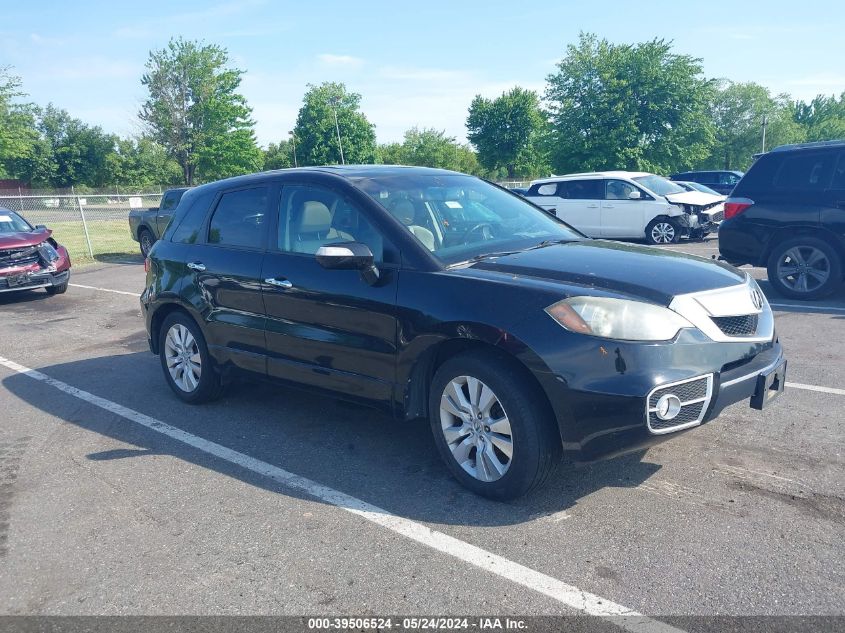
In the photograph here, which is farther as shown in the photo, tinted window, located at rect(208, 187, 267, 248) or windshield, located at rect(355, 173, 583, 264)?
tinted window, located at rect(208, 187, 267, 248)

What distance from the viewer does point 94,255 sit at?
62.5 ft

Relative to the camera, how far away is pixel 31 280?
11.5 metres

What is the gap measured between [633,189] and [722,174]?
13675 mm

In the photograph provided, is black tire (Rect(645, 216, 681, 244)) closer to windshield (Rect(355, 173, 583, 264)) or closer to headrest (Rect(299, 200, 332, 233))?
windshield (Rect(355, 173, 583, 264))

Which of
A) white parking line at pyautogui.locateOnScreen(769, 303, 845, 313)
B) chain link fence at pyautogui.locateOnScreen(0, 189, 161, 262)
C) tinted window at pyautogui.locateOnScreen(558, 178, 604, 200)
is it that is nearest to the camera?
white parking line at pyautogui.locateOnScreen(769, 303, 845, 313)

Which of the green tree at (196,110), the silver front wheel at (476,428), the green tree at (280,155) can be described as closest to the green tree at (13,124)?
the green tree at (196,110)

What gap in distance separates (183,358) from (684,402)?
3.90m

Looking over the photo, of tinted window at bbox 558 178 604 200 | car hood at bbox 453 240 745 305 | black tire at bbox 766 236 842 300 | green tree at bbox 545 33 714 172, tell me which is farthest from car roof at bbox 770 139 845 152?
green tree at bbox 545 33 714 172

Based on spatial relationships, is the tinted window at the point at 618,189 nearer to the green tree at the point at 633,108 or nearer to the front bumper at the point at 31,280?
the front bumper at the point at 31,280

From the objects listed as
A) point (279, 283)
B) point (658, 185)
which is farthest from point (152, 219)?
point (279, 283)

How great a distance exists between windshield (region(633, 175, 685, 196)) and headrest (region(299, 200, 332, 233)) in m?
13.6

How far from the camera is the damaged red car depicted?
1136 cm

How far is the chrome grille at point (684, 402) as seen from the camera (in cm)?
323

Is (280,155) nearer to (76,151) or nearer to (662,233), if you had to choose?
(76,151)
